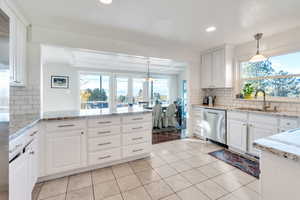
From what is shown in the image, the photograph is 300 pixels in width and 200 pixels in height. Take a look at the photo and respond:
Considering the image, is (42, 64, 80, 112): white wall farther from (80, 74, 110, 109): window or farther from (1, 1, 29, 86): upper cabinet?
(1, 1, 29, 86): upper cabinet

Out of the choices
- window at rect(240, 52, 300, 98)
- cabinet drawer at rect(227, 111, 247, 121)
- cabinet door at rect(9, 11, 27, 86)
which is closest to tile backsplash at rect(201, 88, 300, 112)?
window at rect(240, 52, 300, 98)

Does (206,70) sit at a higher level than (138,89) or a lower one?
higher

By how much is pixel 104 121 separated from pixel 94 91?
145 inches

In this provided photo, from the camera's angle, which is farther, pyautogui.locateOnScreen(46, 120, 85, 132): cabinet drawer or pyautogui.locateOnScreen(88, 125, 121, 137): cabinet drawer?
pyautogui.locateOnScreen(88, 125, 121, 137): cabinet drawer

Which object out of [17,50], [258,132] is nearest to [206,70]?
[258,132]

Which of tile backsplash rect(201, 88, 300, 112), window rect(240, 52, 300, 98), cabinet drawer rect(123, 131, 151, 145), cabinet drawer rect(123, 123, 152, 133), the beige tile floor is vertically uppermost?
window rect(240, 52, 300, 98)

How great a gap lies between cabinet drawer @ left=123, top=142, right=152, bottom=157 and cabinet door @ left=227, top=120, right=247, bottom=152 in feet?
5.80

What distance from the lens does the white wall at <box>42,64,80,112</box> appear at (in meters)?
4.52

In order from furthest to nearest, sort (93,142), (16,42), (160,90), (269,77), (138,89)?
(160,90), (138,89), (269,77), (93,142), (16,42)

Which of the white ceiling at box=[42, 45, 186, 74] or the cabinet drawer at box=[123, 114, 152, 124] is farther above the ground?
the white ceiling at box=[42, 45, 186, 74]

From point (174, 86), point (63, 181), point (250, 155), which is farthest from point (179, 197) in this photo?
point (174, 86)

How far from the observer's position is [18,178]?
113 cm

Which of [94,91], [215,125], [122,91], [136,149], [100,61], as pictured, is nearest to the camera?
[136,149]

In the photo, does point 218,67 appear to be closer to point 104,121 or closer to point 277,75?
point 277,75
